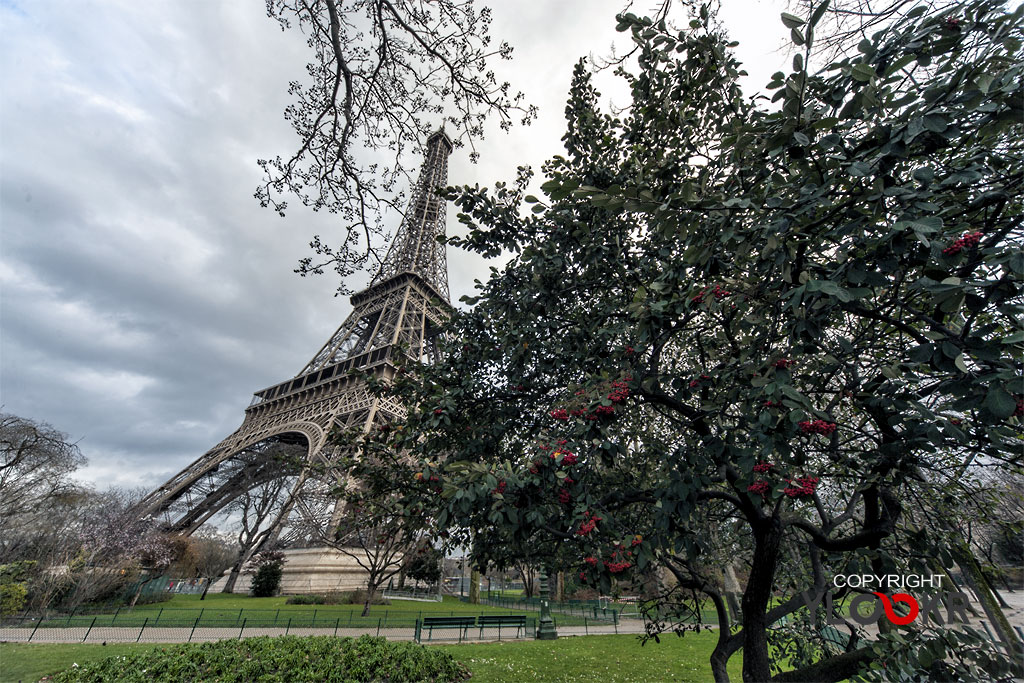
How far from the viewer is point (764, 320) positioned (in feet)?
9.25

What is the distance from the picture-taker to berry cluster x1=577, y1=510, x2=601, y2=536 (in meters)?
2.98

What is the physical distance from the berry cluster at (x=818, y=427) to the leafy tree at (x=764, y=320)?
5 centimetres

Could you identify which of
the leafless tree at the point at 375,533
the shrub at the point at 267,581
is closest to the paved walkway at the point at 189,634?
the leafless tree at the point at 375,533

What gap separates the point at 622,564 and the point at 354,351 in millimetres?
31547

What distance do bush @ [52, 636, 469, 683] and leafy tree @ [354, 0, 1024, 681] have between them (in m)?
4.18

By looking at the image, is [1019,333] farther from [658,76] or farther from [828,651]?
[828,651]

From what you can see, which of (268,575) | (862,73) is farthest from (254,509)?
(862,73)

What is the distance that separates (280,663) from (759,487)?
829 cm

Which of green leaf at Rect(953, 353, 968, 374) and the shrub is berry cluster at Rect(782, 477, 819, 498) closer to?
green leaf at Rect(953, 353, 968, 374)

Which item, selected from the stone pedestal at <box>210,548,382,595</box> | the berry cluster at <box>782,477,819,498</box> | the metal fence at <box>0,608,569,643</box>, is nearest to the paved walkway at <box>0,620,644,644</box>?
the metal fence at <box>0,608,569,643</box>

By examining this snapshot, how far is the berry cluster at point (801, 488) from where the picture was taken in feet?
8.72

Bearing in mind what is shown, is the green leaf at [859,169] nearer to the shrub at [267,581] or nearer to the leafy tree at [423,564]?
the leafy tree at [423,564]

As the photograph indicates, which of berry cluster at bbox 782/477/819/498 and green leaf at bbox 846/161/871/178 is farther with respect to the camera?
berry cluster at bbox 782/477/819/498

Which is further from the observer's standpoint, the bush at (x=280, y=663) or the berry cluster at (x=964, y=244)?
the bush at (x=280, y=663)
